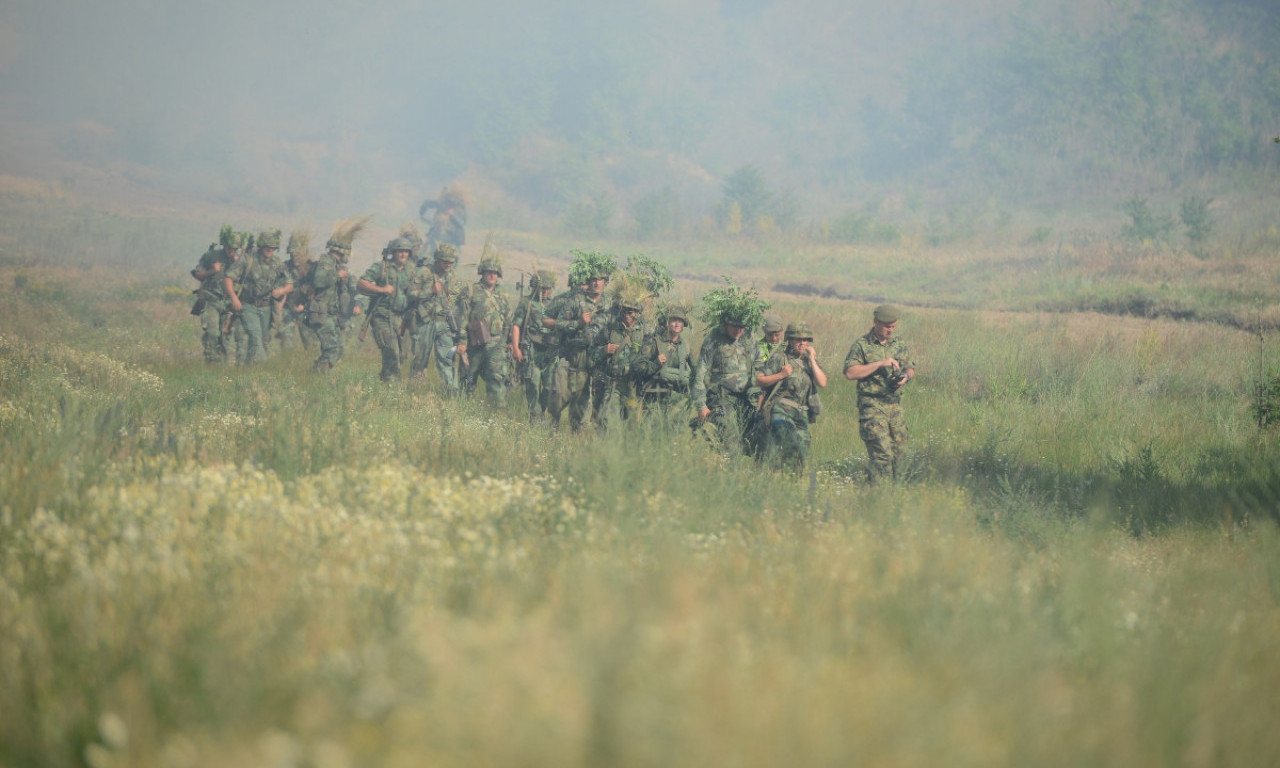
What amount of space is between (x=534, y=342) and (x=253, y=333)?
4.91 m

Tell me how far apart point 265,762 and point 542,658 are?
0.78 meters

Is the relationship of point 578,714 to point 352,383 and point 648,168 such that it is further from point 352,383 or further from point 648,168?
point 648,168

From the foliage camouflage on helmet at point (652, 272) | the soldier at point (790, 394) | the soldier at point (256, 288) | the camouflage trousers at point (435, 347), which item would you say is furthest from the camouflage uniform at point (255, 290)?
the soldier at point (790, 394)

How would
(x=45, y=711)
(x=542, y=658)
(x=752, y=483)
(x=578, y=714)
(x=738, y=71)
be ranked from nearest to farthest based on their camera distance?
1. (x=578, y=714)
2. (x=542, y=658)
3. (x=45, y=711)
4. (x=752, y=483)
5. (x=738, y=71)

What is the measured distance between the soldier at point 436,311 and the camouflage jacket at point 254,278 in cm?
234

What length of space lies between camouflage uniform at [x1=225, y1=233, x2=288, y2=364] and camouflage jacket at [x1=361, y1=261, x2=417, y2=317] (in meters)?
1.57

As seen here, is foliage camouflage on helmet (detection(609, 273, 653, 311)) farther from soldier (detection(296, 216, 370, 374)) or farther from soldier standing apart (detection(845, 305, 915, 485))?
soldier (detection(296, 216, 370, 374))

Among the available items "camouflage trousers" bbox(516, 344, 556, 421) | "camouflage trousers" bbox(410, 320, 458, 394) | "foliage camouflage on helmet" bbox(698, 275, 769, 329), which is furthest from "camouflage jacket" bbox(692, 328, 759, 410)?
"camouflage trousers" bbox(410, 320, 458, 394)

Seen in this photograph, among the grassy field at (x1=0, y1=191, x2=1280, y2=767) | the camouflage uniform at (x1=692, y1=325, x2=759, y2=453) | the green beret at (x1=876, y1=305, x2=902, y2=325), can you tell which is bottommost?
the grassy field at (x1=0, y1=191, x2=1280, y2=767)

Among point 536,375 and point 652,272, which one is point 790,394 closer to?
point 652,272

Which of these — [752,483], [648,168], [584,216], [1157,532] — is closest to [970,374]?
[1157,532]

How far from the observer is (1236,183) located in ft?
151

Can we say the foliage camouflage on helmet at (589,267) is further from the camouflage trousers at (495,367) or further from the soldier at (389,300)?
the soldier at (389,300)

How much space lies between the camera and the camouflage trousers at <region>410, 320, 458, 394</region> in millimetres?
13211
